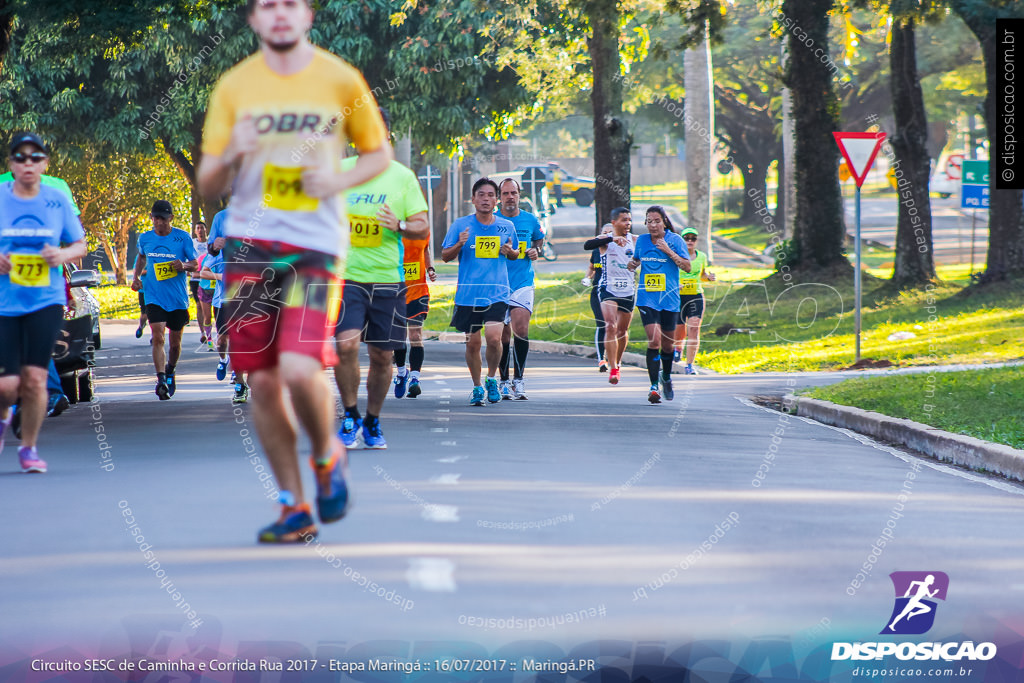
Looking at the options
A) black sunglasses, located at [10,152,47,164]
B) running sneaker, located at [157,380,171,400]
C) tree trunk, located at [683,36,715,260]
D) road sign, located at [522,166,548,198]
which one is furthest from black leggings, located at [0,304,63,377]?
road sign, located at [522,166,548,198]

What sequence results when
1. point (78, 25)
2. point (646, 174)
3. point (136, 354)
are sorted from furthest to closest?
point (646, 174) → point (136, 354) → point (78, 25)

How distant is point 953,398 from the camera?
47.5 feet

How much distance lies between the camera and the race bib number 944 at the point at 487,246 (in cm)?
1370

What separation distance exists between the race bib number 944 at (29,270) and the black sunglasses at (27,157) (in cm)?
54

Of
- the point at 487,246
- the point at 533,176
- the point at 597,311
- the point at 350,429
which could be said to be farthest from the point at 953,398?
the point at 533,176

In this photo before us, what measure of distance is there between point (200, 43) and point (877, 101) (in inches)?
1340

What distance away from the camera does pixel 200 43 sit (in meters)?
31.7

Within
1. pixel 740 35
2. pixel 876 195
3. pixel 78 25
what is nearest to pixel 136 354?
pixel 78 25

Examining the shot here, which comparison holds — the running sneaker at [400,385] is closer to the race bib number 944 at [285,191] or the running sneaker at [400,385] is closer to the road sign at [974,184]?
the race bib number 944 at [285,191]

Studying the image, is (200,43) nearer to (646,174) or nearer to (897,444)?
(897,444)

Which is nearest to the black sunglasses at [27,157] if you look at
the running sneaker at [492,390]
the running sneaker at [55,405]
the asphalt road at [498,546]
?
the asphalt road at [498,546]

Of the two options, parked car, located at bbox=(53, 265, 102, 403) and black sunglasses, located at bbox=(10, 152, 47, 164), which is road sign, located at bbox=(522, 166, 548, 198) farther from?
black sunglasses, located at bbox=(10, 152, 47, 164)

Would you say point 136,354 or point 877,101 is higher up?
point 877,101

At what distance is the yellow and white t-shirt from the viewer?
10.3 ft
